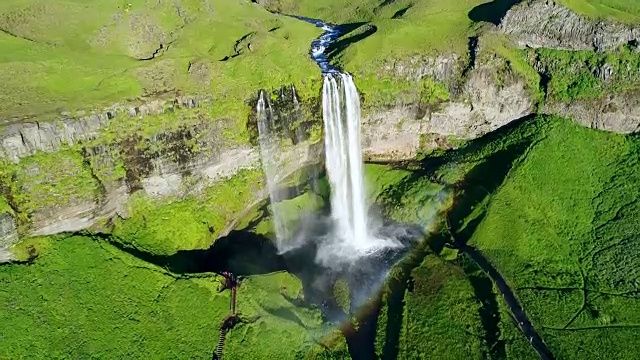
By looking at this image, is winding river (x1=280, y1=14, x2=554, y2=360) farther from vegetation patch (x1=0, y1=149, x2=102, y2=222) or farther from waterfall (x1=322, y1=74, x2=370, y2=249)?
vegetation patch (x1=0, y1=149, x2=102, y2=222)

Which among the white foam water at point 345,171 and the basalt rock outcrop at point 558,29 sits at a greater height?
the basalt rock outcrop at point 558,29

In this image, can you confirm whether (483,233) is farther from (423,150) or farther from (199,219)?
(199,219)

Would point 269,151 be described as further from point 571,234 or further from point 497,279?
point 571,234

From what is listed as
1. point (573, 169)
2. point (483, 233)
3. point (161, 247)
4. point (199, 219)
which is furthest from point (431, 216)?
point (161, 247)

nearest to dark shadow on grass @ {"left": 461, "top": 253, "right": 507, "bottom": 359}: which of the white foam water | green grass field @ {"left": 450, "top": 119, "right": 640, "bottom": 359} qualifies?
green grass field @ {"left": 450, "top": 119, "right": 640, "bottom": 359}

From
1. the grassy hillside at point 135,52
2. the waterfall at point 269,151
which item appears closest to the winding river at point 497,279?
the grassy hillside at point 135,52

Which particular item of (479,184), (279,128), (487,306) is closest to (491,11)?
(479,184)

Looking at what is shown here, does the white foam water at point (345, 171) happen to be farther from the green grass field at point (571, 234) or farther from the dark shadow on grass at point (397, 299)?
the green grass field at point (571, 234)
